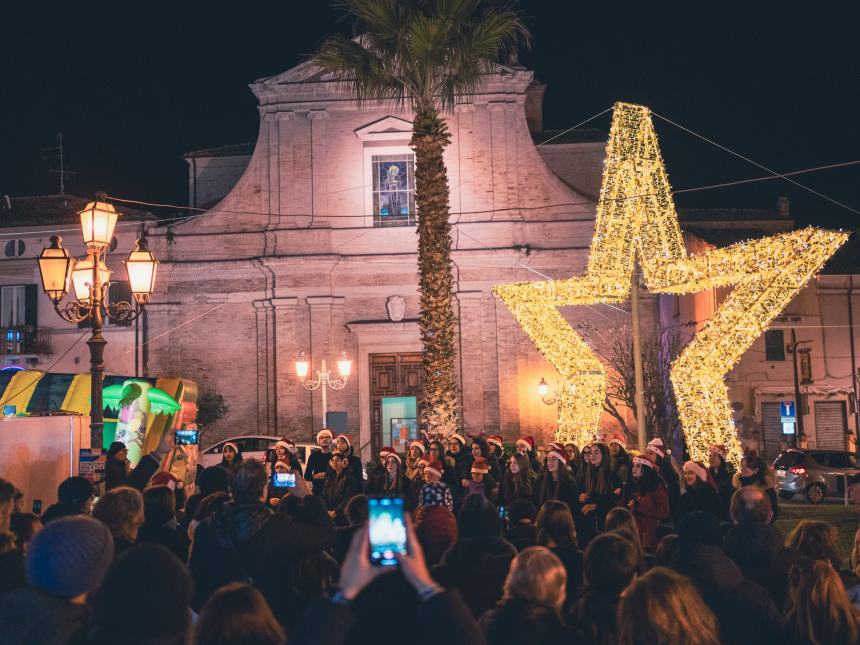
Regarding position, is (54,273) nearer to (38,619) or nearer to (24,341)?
(38,619)

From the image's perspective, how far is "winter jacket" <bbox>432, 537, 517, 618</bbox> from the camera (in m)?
5.13

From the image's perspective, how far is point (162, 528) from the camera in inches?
292

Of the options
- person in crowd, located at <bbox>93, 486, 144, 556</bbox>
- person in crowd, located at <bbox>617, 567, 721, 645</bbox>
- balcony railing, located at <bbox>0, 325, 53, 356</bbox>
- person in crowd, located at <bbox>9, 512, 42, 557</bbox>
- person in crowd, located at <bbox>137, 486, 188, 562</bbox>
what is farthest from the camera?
balcony railing, located at <bbox>0, 325, 53, 356</bbox>

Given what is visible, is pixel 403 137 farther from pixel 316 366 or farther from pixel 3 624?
pixel 3 624

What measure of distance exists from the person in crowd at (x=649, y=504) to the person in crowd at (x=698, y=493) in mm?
225

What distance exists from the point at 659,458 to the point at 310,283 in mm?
19459

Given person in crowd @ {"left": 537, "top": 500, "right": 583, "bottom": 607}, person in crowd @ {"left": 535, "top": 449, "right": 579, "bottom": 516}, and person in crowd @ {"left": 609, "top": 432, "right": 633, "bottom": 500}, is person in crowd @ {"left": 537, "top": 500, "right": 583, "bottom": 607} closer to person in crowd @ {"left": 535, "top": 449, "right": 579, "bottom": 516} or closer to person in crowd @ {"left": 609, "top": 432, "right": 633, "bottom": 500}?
person in crowd @ {"left": 535, "top": 449, "right": 579, "bottom": 516}

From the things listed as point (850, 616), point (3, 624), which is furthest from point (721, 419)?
point (3, 624)

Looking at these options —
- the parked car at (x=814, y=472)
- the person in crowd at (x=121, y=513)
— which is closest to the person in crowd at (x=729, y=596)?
the person in crowd at (x=121, y=513)

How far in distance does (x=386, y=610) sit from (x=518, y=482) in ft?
32.0

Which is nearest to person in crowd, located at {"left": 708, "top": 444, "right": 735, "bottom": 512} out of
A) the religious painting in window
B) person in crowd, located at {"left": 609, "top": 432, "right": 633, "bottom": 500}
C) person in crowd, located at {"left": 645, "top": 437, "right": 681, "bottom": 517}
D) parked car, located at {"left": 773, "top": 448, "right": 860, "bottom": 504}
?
person in crowd, located at {"left": 645, "top": 437, "right": 681, "bottom": 517}

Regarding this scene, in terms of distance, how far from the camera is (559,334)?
18828 millimetres

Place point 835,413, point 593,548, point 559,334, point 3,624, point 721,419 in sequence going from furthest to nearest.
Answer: point 835,413
point 559,334
point 721,419
point 593,548
point 3,624

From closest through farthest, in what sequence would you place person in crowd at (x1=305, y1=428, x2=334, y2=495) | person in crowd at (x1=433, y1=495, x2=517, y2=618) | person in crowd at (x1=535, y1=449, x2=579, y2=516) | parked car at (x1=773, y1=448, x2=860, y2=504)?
person in crowd at (x1=433, y1=495, x2=517, y2=618) → person in crowd at (x1=535, y1=449, x2=579, y2=516) → person in crowd at (x1=305, y1=428, x2=334, y2=495) → parked car at (x1=773, y1=448, x2=860, y2=504)
